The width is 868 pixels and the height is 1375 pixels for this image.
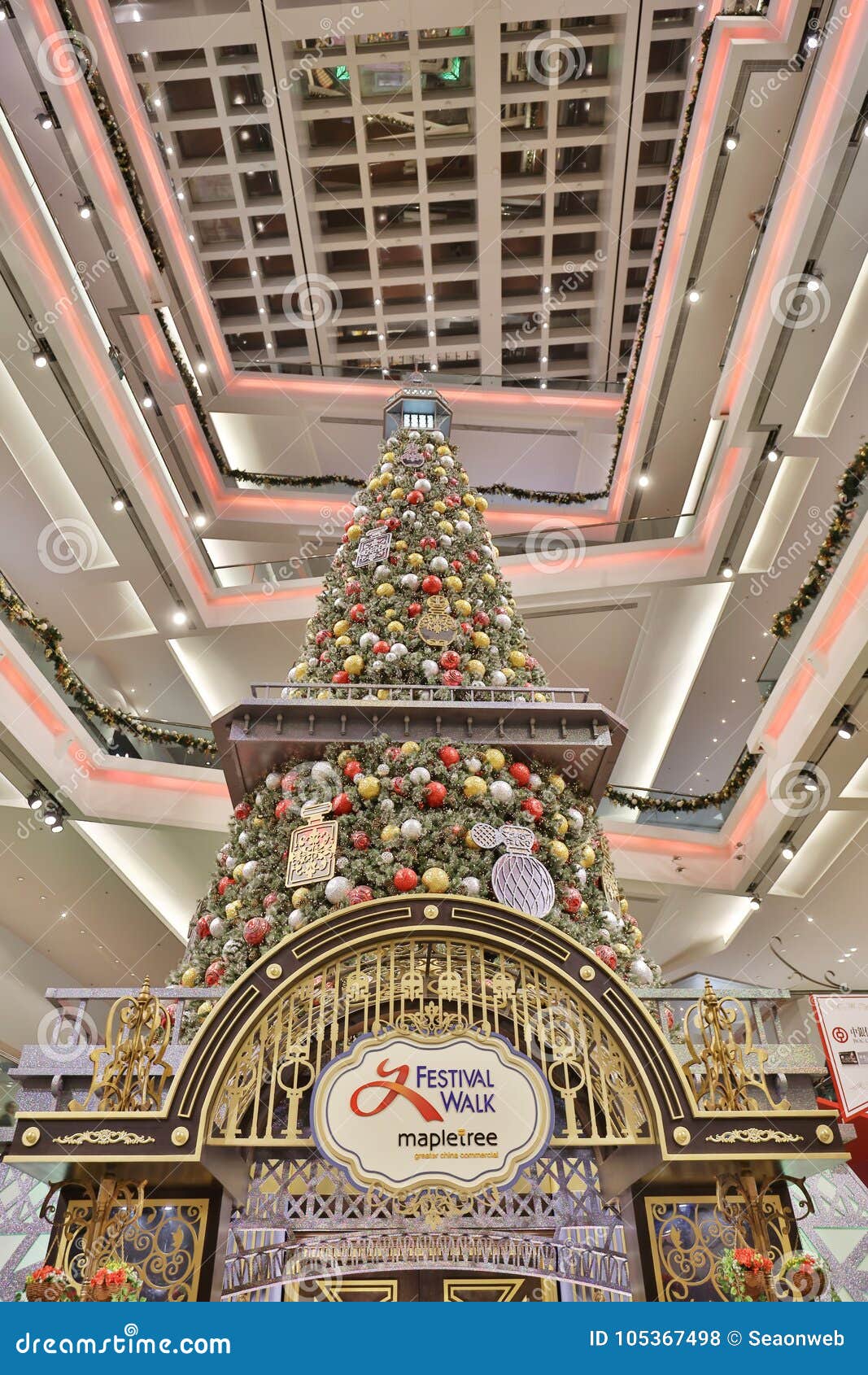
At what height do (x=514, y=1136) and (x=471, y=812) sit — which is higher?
(x=471, y=812)

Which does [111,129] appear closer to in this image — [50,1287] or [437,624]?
[437,624]

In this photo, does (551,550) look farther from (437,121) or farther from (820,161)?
(437,121)

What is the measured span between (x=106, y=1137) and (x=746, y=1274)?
83.4 inches

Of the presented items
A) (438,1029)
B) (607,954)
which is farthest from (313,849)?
(438,1029)

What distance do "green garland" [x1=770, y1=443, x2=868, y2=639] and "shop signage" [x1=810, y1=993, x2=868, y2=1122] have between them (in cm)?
421

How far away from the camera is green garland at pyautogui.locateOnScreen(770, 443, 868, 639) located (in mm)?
6641

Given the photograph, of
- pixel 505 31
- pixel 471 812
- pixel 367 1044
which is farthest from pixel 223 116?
pixel 367 1044

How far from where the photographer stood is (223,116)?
11742 mm

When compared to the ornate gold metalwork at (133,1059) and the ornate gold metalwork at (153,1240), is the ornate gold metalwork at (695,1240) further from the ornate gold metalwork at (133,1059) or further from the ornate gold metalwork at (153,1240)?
the ornate gold metalwork at (133,1059)

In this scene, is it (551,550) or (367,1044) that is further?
(551,550)

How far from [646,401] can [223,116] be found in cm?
737

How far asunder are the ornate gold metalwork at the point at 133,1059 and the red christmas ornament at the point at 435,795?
6.36ft

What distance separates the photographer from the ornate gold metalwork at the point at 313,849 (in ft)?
14.5

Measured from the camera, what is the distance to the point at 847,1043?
3.79 metres
